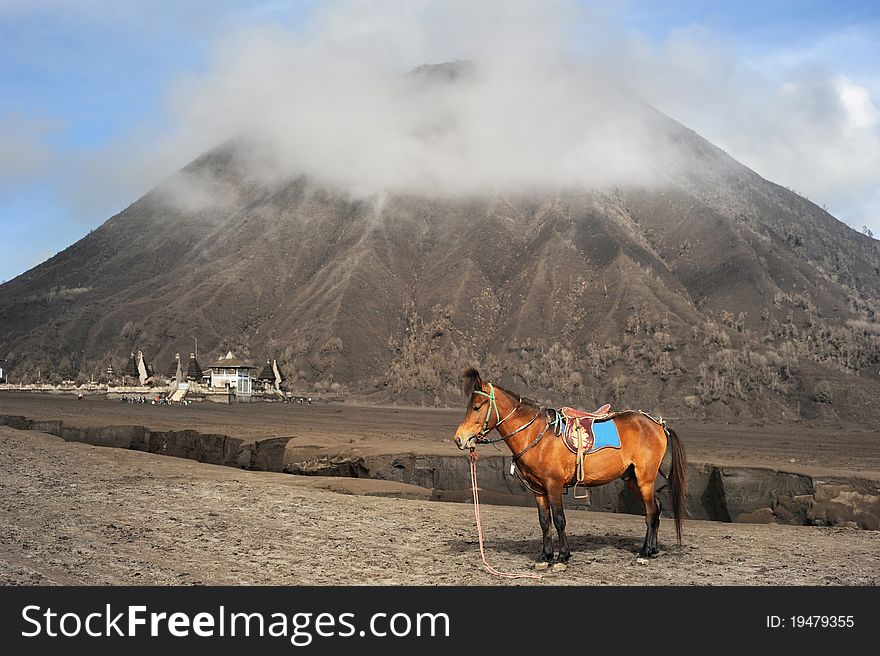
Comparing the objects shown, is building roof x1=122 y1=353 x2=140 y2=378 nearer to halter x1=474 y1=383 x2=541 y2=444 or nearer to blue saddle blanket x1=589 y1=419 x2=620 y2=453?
halter x1=474 y1=383 x2=541 y2=444

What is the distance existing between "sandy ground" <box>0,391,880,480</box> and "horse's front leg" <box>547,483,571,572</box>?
14.2m

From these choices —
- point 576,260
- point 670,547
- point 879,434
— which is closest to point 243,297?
point 576,260

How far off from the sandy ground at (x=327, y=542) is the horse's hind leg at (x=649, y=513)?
0.65ft

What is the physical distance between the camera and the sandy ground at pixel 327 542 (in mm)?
9273

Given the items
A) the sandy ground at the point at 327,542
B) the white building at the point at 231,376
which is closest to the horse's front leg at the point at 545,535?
the sandy ground at the point at 327,542

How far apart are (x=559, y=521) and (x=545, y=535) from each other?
0.27 meters

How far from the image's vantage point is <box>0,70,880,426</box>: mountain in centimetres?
8050

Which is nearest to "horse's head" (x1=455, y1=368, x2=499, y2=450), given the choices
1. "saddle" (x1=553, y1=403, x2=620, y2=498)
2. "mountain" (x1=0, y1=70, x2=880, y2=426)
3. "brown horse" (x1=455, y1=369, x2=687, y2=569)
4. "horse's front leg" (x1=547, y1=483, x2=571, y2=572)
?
"brown horse" (x1=455, y1=369, x2=687, y2=569)

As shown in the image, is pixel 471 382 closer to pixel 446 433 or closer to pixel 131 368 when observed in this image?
pixel 446 433

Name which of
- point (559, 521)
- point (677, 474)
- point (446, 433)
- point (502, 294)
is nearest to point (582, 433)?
point (559, 521)

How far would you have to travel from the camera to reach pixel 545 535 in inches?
405

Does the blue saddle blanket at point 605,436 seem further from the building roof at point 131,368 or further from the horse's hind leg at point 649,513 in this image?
the building roof at point 131,368

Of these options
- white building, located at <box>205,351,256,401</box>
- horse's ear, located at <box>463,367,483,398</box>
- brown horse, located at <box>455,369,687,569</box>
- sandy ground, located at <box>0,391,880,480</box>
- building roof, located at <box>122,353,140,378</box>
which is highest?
building roof, located at <box>122,353,140,378</box>

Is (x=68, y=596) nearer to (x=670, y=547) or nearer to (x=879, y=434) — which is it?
(x=670, y=547)
